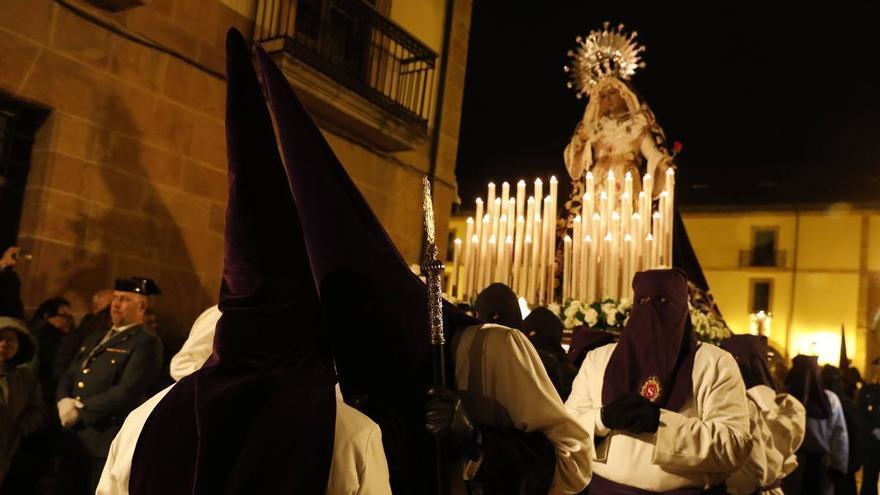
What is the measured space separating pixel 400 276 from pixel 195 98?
22.1 ft

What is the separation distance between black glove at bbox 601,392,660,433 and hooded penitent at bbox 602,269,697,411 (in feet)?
0.83

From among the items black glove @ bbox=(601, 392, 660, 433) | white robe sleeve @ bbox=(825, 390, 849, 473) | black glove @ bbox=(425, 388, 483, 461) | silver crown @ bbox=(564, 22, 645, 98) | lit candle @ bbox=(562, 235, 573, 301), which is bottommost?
white robe sleeve @ bbox=(825, 390, 849, 473)

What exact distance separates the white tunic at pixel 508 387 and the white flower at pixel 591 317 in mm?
4072

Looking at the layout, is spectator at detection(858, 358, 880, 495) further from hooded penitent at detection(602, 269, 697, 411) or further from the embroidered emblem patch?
the embroidered emblem patch

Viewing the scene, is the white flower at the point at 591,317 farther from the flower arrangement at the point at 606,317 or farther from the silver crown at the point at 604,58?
the silver crown at the point at 604,58

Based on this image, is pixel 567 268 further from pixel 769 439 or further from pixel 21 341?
pixel 21 341

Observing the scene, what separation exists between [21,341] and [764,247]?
3317 cm

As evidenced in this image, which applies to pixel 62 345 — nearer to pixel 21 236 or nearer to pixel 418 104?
pixel 21 236

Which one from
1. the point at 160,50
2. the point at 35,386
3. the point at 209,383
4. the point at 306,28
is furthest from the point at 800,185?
the point at 209,383

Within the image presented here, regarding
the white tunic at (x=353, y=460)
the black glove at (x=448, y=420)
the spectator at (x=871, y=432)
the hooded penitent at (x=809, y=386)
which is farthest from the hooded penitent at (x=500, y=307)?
the spectator at (x=871, y=432)

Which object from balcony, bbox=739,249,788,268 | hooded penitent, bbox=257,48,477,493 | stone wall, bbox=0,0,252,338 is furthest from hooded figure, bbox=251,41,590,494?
balcony, bbox=739,249,788,268

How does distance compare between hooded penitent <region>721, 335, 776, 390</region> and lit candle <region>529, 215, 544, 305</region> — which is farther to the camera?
lit candle <region>529, 215, 544, 305</region>

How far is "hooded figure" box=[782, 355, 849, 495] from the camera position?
8.31 meters

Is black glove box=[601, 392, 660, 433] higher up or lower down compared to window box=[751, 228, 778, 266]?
lower down
